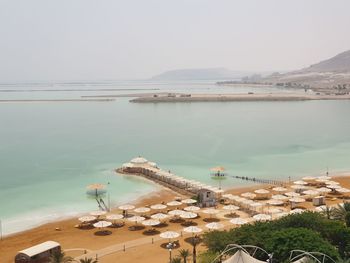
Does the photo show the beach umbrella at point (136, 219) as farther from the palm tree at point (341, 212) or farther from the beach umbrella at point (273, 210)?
the palm tree at point (341, 212)

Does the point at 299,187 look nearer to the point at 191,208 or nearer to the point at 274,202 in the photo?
the point at 274,202

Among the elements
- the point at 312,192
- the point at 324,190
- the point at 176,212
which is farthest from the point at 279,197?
the point at 176,212

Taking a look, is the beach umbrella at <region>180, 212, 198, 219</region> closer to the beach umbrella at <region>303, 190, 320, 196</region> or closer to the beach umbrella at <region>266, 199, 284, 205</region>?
the beach umbrella at <region>266, 199, 284, 205</region>

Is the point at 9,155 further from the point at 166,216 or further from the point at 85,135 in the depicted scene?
the point at 166,216

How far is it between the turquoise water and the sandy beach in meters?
2.40

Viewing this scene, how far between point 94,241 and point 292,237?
13317mm

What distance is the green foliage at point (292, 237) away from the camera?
667 inches

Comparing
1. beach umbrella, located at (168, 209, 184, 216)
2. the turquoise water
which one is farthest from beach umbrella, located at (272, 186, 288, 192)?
beach umbrella, located at (168, 209, 184, 216)

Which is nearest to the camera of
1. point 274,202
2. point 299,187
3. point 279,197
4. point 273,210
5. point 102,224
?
point 102,224

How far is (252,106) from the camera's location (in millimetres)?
126375

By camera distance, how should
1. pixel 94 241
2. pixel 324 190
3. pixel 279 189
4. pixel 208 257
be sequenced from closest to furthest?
pixel 208 257
pixel 94 241
pixel 324 190
pixel 279 189

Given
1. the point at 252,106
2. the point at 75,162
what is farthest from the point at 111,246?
the point at 252,106

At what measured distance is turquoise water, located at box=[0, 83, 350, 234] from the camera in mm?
38125

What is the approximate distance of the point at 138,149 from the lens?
5950 centimetres
